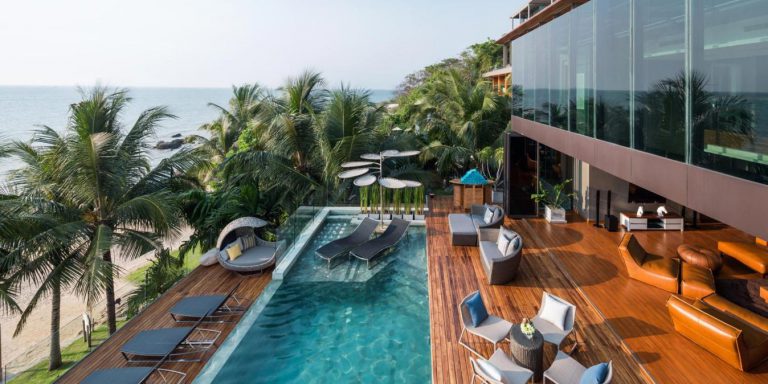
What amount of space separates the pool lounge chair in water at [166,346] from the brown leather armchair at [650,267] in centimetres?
779

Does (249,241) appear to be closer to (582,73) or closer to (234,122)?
(582,73)

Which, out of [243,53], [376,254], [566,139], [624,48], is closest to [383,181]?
[376,254]

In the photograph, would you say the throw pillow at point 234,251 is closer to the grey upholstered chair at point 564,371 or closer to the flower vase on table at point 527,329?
the flower vase on table at point 527,329

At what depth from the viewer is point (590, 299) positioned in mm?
8414

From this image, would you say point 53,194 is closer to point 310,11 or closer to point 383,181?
point 383,181

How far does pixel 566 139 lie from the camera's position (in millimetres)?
10383

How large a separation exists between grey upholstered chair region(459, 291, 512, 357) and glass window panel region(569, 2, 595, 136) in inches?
164

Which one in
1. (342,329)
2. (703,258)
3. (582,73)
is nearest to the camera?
(342,329)

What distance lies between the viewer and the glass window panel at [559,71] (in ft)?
33.8

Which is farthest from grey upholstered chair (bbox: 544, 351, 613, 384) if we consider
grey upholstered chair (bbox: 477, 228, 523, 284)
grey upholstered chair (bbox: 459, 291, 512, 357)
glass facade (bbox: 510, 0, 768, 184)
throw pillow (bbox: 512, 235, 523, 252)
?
throw pillow (bbox: 512, 235, 523, 252)

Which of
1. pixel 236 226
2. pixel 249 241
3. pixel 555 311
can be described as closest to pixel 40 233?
pixel 236 226

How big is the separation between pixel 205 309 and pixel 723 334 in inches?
327

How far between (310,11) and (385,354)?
50296mm

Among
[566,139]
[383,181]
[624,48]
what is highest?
[624,48]
